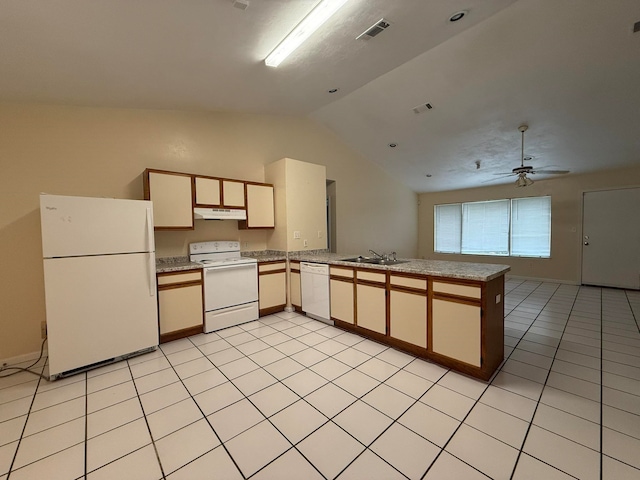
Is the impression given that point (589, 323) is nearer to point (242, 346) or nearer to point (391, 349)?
point (391, 349)

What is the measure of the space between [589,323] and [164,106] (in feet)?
21.0

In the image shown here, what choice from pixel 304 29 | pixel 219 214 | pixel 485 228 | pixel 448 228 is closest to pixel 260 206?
pixel 219 214

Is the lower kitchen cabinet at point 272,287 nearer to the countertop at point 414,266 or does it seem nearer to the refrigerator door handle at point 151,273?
the countertop at point 414,266

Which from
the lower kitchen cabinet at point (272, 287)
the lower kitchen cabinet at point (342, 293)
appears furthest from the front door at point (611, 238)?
the lower kitchen cabinet at point (272, 287)

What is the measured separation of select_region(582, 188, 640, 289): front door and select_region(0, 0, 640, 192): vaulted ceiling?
0.85m

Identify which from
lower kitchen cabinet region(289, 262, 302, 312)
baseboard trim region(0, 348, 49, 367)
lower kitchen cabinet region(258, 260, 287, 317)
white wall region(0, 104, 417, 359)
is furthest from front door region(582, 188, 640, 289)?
baseboard trim region(0, 348, 49, 367)

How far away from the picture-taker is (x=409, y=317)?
8.79 ft

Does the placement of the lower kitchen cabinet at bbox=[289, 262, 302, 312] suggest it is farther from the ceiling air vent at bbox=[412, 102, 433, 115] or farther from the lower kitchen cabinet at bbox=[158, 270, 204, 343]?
the ceiling air vent at bbox=[412, 102, 433, 115]

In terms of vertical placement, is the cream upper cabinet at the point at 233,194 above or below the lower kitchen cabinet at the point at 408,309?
above

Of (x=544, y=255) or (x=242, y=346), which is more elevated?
(x=544, y=255)

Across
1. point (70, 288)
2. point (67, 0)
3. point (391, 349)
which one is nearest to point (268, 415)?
point (391, 349)

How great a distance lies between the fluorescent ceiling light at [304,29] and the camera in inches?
80.0

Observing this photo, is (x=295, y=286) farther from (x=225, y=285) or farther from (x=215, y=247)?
(x=215, y=247)

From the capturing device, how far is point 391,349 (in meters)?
2.87
